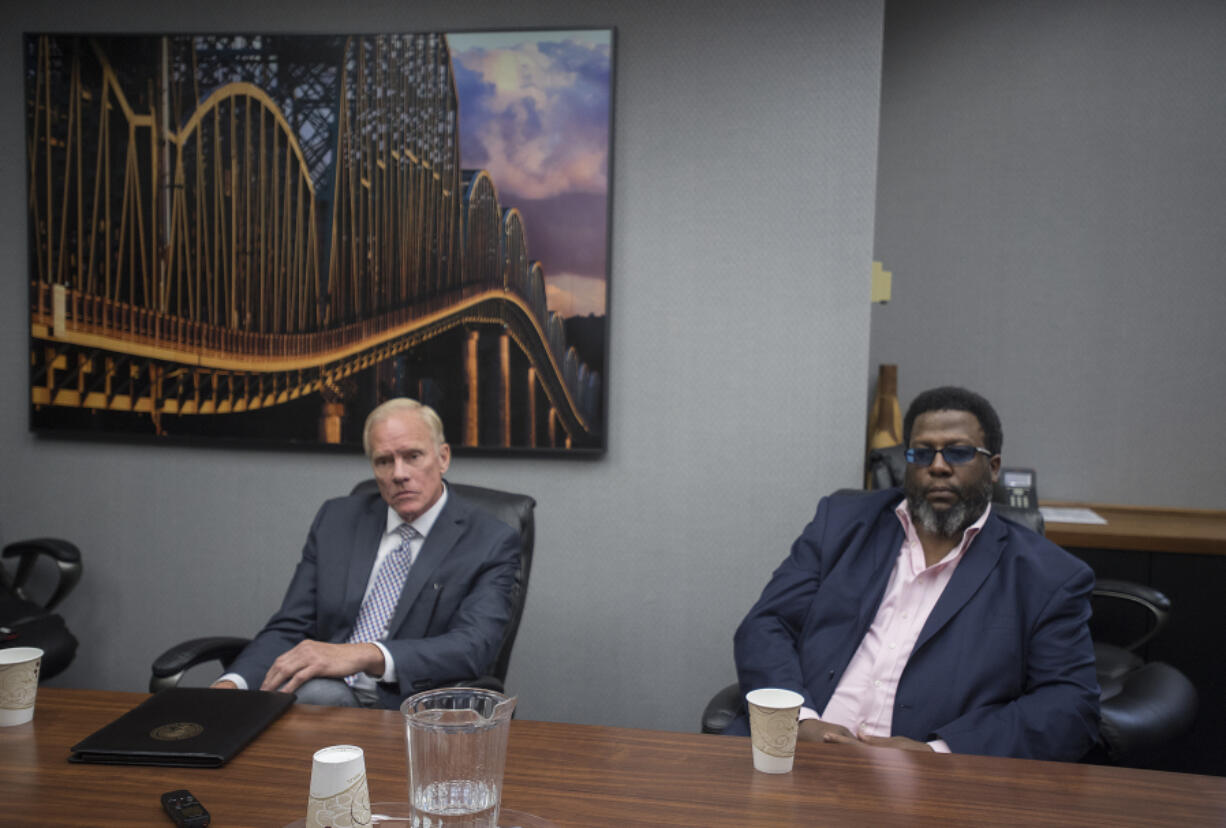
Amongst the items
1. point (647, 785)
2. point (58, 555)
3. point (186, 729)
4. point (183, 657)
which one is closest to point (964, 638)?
point (647, 785)

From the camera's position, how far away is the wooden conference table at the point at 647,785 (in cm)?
121

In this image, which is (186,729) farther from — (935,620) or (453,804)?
(935,620)

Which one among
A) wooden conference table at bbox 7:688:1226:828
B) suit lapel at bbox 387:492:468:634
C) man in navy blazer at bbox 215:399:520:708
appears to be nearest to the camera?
wooden conference table at bbox 7:688:1226:828

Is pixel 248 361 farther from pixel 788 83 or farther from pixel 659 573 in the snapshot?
pixel 788 83

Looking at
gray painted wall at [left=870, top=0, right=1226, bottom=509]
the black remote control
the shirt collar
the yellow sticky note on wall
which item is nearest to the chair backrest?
the shirt collar

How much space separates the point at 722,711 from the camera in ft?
6.43

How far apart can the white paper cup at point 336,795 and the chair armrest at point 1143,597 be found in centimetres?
226

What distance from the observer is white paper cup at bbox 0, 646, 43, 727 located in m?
1.47

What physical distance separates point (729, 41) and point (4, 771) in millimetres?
2722

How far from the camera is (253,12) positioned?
10.8ft

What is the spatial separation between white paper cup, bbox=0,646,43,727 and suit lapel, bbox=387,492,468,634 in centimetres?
87

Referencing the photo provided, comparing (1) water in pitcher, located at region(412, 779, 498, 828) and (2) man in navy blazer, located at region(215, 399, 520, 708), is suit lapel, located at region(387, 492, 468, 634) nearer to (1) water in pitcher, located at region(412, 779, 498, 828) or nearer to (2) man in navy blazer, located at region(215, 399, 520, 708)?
(2) man in navy blazer, located at region(215, 399, 520, 708)

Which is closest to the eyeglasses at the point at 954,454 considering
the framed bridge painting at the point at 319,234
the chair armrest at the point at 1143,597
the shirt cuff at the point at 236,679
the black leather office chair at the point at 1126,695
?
the black leather office chair at the point at 1126,695

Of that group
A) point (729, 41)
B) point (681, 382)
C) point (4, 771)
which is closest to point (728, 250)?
point (681, 382)
